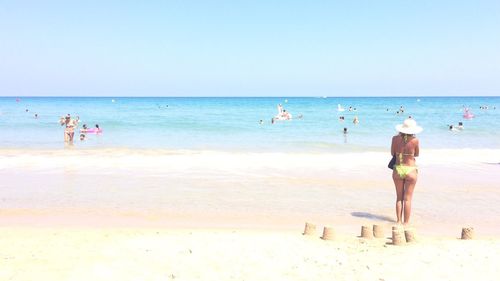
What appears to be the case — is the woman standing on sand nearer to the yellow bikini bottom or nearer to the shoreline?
the yellow bikini bottom

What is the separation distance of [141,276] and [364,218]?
15.6 ft

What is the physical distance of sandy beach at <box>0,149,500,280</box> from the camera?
5875 millimetres

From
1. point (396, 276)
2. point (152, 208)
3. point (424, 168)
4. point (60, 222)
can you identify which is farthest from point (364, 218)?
point (424, 168)

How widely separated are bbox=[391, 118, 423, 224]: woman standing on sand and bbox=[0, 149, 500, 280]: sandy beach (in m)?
0.50

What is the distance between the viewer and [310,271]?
584cm

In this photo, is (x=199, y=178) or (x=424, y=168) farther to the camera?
(x=424, y=168)

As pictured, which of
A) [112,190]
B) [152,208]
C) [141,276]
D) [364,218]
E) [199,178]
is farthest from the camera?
[199,178]

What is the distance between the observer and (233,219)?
8.74m

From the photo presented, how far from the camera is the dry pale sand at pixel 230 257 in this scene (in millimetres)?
5664

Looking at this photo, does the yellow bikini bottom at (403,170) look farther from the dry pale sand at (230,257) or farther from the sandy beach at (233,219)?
the dry pale sand at (230,257)

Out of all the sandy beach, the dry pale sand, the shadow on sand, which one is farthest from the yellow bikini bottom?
the dry pale sand

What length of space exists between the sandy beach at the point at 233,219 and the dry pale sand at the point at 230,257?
0.05 feet

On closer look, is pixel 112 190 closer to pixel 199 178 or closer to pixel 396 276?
pixel 199 178

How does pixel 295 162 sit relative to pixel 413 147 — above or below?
below
